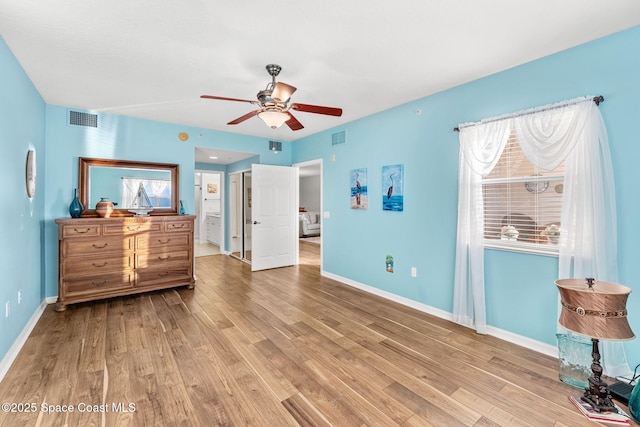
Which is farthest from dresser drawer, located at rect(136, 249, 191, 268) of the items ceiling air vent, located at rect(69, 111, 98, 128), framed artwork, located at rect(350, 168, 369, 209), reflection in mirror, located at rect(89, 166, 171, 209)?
framed artwork, located at rect(350, 168, 369, 209)

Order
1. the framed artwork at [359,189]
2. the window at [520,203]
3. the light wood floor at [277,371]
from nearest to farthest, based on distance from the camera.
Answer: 1. the light wood floor at [277,371]
2. the window at [520,203]
3. the framed artwork at [359,189]

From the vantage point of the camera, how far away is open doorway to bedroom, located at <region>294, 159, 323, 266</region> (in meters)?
6.83

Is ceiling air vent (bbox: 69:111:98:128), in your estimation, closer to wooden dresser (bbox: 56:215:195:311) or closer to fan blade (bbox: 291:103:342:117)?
wooden dresser (bbox: 56:215:195:311)

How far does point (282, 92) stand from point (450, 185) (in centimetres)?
208

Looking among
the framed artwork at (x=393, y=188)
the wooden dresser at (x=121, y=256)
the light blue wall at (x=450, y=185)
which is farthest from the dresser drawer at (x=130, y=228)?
the framed artwork at (x=393, y=188)

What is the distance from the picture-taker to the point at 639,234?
2.11m

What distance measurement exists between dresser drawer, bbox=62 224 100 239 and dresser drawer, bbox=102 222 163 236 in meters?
0.09

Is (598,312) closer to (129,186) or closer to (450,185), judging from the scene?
(450,185)

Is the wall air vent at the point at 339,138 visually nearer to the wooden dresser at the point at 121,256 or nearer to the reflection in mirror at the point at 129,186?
the wooden dresser at the point at 121,256

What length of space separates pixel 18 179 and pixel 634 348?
5302 millimetres

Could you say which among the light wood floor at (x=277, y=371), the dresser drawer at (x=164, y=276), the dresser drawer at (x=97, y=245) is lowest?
the light wood floor at (x=277, y=371)

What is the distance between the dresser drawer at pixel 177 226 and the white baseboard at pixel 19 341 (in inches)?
63.2

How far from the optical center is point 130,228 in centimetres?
398

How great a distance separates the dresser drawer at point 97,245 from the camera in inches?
141
